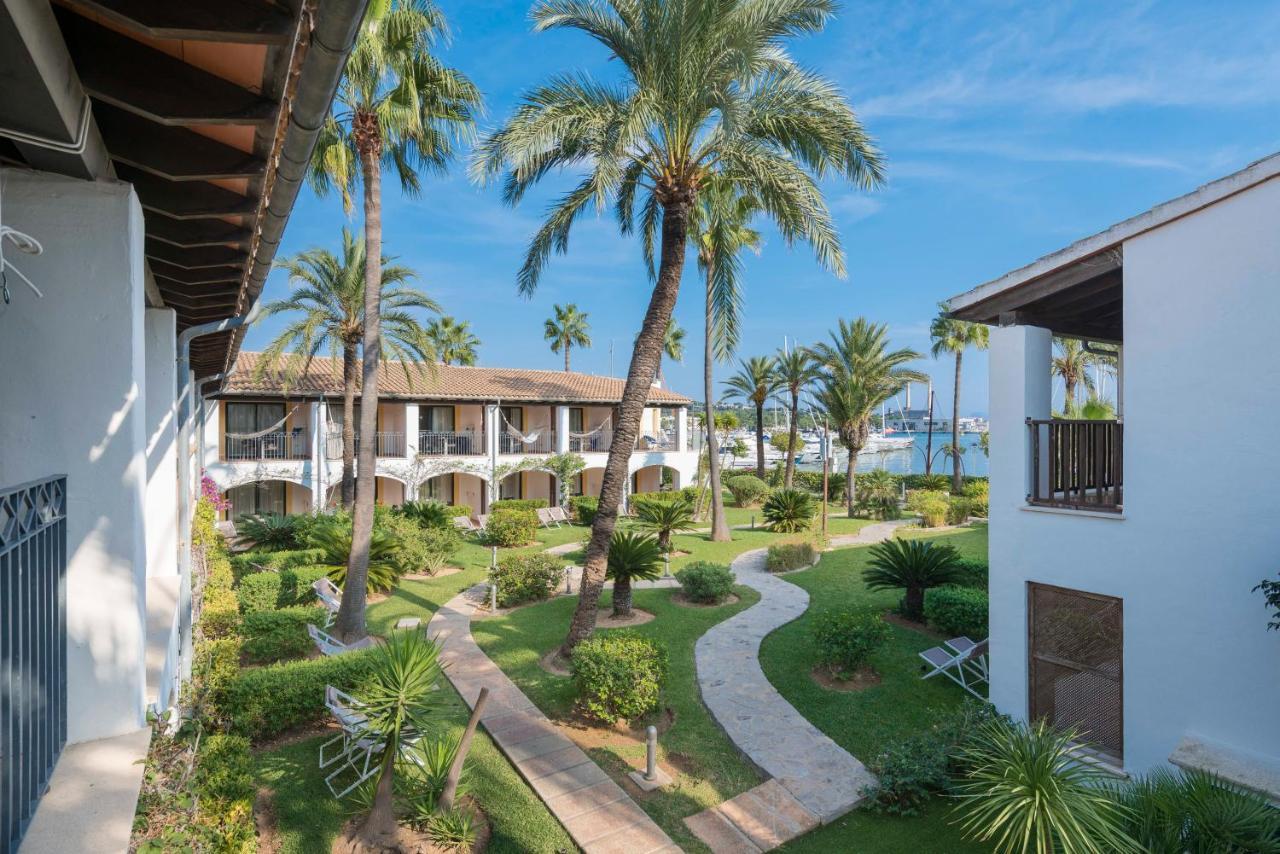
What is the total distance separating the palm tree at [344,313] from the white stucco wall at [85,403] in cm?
1750

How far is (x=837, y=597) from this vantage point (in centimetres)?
1445

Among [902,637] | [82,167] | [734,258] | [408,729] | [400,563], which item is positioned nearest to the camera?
[82,167]

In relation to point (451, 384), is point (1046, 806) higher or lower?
lower

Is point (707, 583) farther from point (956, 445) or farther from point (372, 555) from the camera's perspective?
point (956, 445)

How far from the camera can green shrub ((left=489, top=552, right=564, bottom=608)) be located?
45.4 feet

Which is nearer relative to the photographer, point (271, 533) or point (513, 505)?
point (271, 533)

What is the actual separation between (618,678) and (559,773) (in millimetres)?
1328

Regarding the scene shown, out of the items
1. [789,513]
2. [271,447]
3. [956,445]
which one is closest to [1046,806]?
[789,513]

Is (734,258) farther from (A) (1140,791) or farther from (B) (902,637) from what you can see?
(A) (1140,791)

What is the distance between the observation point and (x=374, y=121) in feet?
37.8

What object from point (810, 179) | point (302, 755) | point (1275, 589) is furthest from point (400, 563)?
point (1275, 589)

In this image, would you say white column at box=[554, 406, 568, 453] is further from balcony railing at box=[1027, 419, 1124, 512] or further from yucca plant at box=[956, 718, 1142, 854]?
yucca plant at box=[956, 718, 1142, 854]

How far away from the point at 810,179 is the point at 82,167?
10.6 metres

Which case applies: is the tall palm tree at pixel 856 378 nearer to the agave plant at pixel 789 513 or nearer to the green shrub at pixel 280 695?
the agave plant at pixel 789 513
